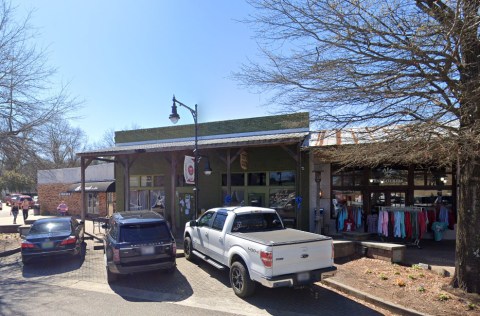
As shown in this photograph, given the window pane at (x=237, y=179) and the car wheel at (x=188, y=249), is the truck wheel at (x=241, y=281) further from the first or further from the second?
the window pane at (x=237, y=179)

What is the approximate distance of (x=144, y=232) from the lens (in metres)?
8.66

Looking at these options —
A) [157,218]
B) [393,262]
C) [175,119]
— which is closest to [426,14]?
[393,262]

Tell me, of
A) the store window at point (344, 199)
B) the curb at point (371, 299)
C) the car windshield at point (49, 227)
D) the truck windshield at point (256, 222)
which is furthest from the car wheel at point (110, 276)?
the store window at point (344, 199)

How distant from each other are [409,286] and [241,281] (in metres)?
3.60

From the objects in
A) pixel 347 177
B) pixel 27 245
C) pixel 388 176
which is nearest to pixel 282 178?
pixel 347 177

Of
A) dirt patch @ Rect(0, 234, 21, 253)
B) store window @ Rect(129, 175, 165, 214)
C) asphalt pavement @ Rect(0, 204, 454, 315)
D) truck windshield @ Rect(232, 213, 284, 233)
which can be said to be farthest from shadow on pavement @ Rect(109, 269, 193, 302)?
store window @ Rect(129, 175, 165, 214)

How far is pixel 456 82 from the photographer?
6266mm

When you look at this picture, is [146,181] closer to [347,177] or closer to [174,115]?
[174,115]

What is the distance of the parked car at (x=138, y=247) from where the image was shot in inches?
319

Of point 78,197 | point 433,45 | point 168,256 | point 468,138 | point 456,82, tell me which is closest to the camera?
point 468,138

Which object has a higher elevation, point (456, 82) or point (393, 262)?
point (456, 82)

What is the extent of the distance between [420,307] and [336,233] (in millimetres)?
7262

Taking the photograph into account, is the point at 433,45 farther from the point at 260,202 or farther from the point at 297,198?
the point at 260,202

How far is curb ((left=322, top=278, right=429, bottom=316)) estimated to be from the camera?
6.16 metres
